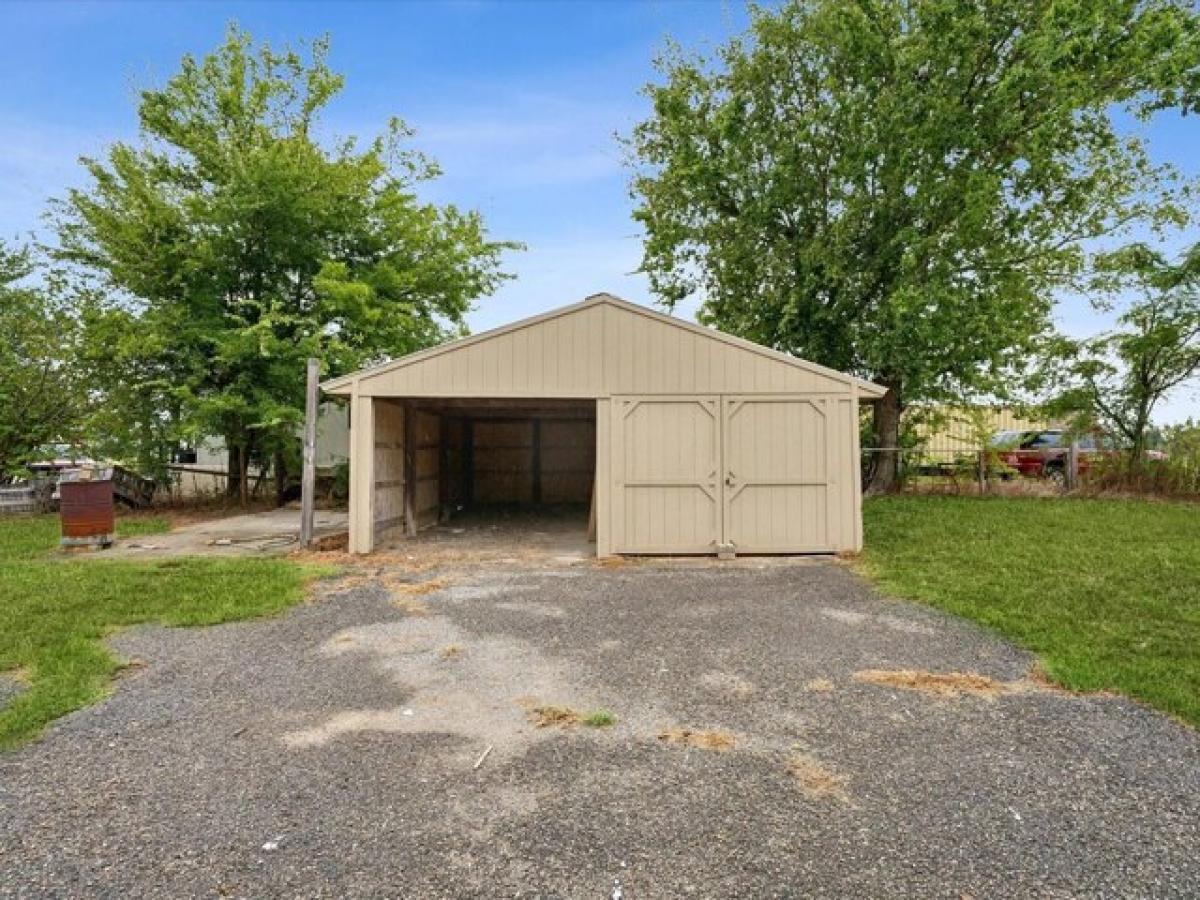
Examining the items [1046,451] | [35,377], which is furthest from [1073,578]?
[35,377]

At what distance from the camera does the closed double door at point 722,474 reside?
8250 mm

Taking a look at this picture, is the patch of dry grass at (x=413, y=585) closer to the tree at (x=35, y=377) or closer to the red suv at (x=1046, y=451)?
the tree at (x=35, y=377)

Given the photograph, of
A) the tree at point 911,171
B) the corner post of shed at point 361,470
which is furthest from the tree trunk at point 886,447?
the corner post of shed at point 361,470

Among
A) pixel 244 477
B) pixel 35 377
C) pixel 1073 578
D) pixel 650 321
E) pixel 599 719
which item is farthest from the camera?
pixel 244 477

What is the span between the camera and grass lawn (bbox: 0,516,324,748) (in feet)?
12.4

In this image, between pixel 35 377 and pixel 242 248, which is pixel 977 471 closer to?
pixel 242 248

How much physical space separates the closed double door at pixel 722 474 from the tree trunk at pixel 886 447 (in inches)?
A: 263

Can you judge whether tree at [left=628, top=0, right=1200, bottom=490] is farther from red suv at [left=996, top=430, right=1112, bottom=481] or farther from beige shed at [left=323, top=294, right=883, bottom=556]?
beige shed at [left=323, top=294, right=883, bottom=556]

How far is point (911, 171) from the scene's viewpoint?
12.5m

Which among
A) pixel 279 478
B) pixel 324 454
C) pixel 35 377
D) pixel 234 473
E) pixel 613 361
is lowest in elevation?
pixel 279 478

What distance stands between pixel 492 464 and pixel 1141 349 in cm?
1353

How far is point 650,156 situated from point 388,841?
1611cm

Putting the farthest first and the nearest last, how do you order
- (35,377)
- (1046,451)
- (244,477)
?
(1046,451), (244,477), (35,377)

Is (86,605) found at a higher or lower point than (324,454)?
lower
